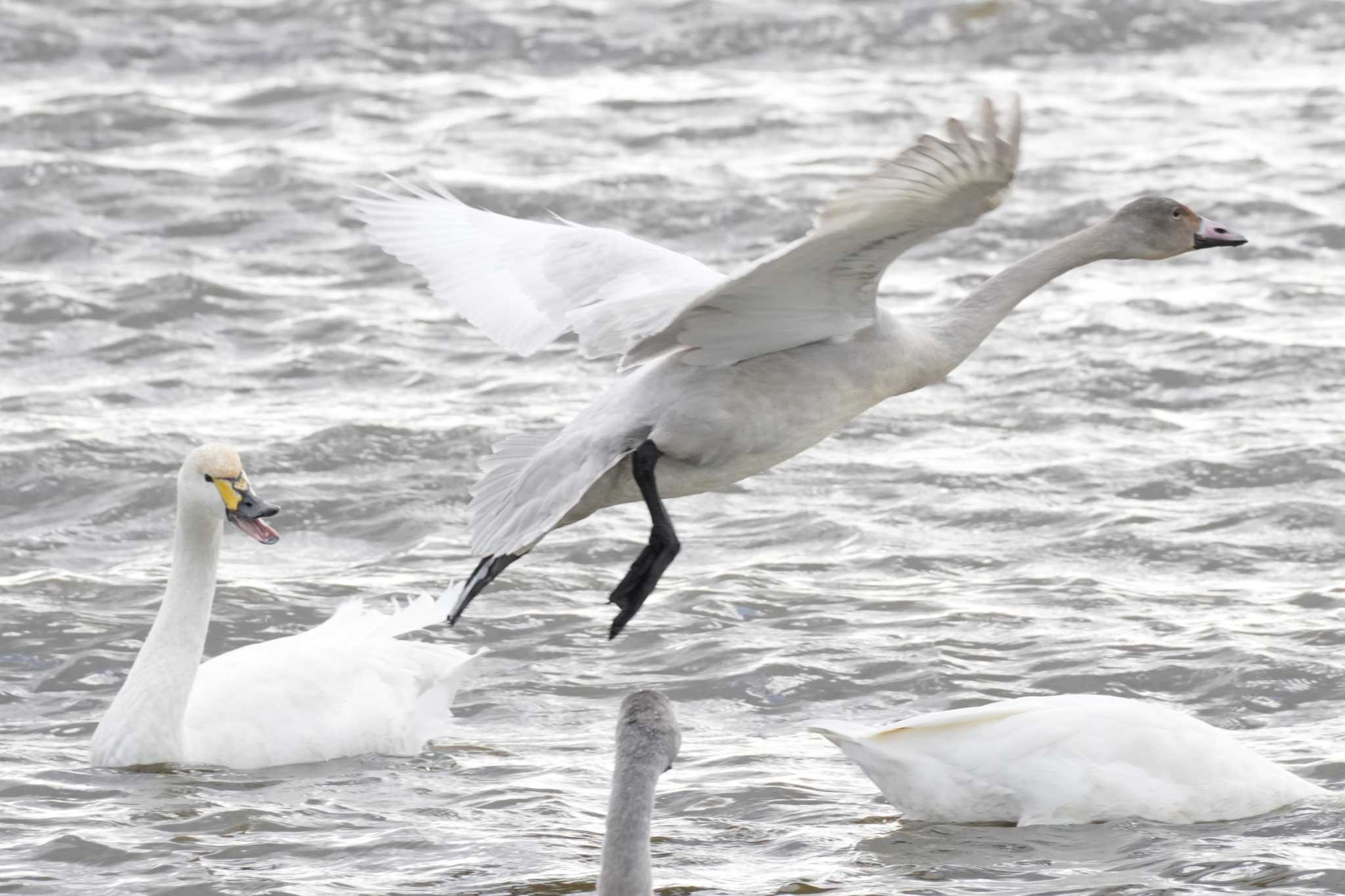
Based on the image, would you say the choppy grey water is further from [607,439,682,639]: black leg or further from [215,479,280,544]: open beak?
[215,479,280,544]: open beak

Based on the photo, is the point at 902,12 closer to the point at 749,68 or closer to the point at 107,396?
the point at 749,68

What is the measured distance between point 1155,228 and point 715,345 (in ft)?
5.18

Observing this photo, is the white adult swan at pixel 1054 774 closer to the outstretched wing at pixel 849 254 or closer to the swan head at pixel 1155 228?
the outstretched wing at pixel 849 254

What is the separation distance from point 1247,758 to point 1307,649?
4.99ft

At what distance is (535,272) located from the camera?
7578 mm

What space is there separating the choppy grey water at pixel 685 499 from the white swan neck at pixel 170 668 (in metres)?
0.20

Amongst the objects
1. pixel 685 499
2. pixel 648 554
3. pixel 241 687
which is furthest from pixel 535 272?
pixel 685 499

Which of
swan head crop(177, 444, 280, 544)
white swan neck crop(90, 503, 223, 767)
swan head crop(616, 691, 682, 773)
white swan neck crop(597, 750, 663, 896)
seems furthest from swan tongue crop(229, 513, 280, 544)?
white swan neck crop(597, 750, 663, 896)

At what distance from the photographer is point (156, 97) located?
16.2 m

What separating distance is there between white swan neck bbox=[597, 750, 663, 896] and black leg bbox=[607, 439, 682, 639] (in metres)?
1.08

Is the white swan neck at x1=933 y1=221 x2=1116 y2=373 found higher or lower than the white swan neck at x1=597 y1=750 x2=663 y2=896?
higher

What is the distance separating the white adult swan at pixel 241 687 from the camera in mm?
7113

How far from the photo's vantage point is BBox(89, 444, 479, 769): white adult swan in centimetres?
711

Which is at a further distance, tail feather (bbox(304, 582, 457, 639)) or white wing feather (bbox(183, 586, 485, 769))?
tail feather (bbox(304, 582, 457, 639))
